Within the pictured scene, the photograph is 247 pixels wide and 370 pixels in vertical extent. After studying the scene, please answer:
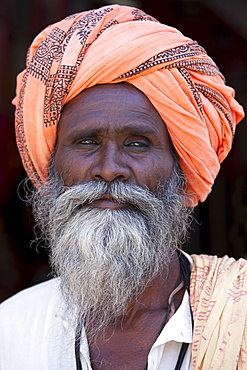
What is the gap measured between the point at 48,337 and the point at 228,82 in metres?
2.26

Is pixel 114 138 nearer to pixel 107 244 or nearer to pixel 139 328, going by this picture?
pixel 107 244

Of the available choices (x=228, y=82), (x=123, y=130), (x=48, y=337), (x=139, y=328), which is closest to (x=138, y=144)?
(x=123, y=130)

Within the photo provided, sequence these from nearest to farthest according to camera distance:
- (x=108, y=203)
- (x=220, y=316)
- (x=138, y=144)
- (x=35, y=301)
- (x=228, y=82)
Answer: (x=220, y=316) → (x=108, y=203) → (x=138, y=144) → (x=35, y=301) → (x=228, y=82)

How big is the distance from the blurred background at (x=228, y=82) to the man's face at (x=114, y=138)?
5.05 ft

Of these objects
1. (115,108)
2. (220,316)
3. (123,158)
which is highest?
(115,108)

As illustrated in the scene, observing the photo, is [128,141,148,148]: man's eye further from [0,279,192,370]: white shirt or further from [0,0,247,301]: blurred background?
[0,0,247,301]: blurred background

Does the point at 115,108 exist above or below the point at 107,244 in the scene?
above

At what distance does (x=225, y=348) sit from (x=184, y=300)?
27 centimetres

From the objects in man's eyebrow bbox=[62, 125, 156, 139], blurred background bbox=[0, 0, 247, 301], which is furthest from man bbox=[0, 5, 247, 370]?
blurred background bbox=[0, 0, 247, 301]

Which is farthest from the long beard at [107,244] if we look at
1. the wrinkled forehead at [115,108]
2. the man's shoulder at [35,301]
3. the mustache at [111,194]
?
the wrinkled forehead at [115,108]

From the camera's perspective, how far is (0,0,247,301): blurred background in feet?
11.3

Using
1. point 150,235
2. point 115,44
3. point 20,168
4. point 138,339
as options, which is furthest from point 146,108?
point 20,168

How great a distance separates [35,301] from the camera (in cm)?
218

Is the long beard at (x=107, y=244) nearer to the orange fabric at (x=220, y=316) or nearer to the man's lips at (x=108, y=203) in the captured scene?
the man's lips at (x=108, y=203)
